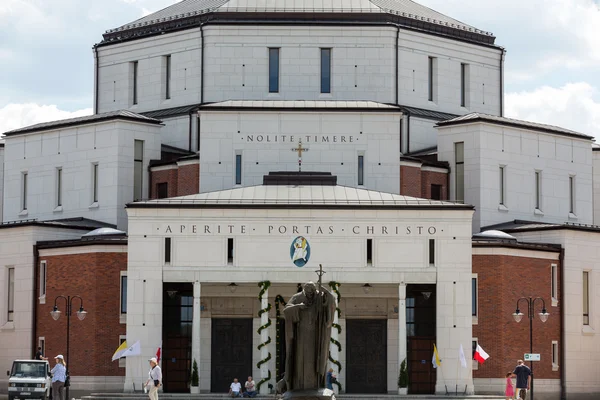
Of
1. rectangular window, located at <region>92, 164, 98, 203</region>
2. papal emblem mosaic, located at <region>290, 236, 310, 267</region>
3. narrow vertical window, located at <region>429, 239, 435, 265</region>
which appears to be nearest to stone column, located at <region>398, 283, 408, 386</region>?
narrow vertical window, located at <region>429, 239, 435, 265</region>

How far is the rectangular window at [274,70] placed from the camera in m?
87.4

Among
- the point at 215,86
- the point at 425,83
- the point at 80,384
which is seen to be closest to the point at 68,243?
the point at 80,384

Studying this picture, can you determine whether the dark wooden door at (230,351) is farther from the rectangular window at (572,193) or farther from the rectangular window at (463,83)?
the rectangular window at (463,83)

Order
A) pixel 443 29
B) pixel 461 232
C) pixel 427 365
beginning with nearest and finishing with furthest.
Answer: pixel 461 232 → pixel 427 365 → pixel 443 29

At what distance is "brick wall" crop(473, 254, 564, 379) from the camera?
243ft

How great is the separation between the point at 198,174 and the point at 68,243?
8773 mm

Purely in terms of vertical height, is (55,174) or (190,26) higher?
(190,26)

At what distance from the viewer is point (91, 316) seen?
242ft

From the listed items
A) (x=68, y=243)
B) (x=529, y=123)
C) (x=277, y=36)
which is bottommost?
(x=68, y=243)

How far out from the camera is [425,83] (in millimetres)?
88938

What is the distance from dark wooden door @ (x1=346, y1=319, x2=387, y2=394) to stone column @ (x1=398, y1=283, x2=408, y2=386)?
5324 mm

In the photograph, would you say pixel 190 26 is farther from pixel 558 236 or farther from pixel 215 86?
pixel 558 236

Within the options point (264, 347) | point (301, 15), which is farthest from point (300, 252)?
point (301, 15)

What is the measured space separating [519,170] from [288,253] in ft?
64.3
